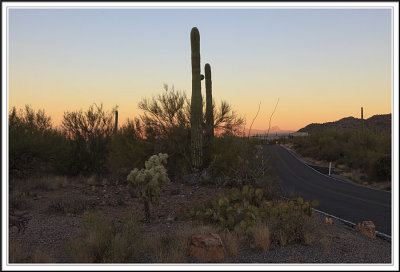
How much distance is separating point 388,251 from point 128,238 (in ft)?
17.7

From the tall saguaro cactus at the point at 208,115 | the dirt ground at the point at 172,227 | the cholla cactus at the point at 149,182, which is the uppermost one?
the tall saguaro cactus at the point at 208,115

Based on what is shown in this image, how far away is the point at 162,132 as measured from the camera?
18.1 meters

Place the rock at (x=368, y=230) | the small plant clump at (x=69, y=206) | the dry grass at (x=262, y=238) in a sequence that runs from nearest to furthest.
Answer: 1. the dry grass at (x=262, y=238)
2. the rock at (x=368, y=230)
3. the small plant clump at (x=69, y=206)

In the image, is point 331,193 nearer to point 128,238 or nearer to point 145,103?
point 145,103

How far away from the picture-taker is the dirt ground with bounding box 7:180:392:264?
6109mm

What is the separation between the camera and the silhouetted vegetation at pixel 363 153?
21.0 metres

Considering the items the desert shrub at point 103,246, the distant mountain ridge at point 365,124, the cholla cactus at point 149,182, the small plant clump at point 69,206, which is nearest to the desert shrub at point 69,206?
the small plant clump at point 69,206

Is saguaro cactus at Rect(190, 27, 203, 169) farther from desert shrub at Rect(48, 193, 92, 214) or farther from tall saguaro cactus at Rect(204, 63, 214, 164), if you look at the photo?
desert shrub at Rect(48, 193, 92, 214)

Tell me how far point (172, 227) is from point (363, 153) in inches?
923

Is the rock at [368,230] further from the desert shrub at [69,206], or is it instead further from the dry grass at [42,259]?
the desert shrub at [69,206]

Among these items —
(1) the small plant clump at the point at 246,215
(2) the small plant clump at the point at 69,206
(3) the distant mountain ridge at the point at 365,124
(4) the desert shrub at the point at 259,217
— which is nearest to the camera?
(4) the desert shrub at the point at 259,217

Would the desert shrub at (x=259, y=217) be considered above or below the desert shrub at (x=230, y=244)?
above

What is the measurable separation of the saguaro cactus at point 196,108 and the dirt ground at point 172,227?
3470mm

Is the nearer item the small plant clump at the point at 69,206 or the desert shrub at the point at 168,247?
the desert shrub at the point at 168,247
